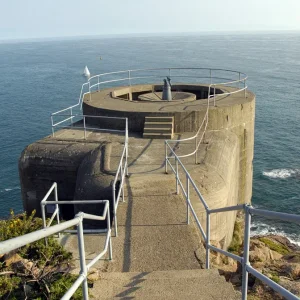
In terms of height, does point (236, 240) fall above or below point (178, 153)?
below

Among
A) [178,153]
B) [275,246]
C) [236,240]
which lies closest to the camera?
[178,153]

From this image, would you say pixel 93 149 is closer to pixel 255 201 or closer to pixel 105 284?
pixel 105 284

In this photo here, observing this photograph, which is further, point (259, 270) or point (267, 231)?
point (267, 231)

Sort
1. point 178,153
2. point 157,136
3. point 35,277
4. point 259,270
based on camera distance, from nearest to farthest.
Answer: point 35,277
point 259,270
point 178,153
point 157,136

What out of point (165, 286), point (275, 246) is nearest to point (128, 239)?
point (165, 286)

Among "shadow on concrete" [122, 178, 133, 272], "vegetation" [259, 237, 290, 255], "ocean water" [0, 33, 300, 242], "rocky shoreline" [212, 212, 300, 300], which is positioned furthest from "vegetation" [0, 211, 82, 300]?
"ocean water" [0, 33, 300, 242]

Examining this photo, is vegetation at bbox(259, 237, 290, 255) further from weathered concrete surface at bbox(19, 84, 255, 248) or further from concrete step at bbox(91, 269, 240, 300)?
concrete step at bbox(91, 269, 240, 300)

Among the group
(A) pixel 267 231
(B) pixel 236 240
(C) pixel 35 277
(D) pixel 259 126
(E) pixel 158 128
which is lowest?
(A) pixel 267 231

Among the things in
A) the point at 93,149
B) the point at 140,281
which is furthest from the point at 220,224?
the point at 140,281

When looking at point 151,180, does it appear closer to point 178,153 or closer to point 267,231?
point 178,153
